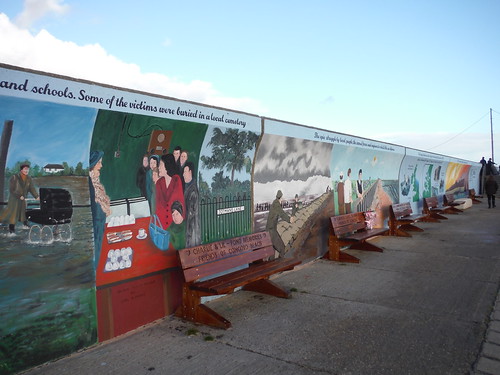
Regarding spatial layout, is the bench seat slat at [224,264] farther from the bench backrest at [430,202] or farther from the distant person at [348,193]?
the bench backrest at [430,202]

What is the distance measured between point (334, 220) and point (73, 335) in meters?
5.27

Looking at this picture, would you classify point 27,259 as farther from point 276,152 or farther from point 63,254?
point 276,152

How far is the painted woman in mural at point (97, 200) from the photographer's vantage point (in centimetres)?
368

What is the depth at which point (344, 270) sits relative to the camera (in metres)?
6.68

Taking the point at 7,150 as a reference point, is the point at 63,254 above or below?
below

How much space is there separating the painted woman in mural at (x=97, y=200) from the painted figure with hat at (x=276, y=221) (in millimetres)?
3015

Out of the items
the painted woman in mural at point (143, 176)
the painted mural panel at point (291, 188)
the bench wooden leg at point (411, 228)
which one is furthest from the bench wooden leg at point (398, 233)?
the painted woman in mural at point (143, 176)

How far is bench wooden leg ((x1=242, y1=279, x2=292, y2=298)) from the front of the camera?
508 centimetres

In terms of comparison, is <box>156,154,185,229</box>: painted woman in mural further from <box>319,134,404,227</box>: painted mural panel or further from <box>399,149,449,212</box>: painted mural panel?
<box>399,149,449,212</box>: painted mural panel

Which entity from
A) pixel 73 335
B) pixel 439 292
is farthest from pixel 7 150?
pixel 439 292

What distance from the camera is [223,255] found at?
4926 mm

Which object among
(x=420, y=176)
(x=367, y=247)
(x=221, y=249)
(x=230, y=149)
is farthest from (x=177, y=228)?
(x=420, y=176)

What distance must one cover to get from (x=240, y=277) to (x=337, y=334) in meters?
1.32

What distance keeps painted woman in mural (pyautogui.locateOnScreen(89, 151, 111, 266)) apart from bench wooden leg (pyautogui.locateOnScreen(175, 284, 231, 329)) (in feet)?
3.65
